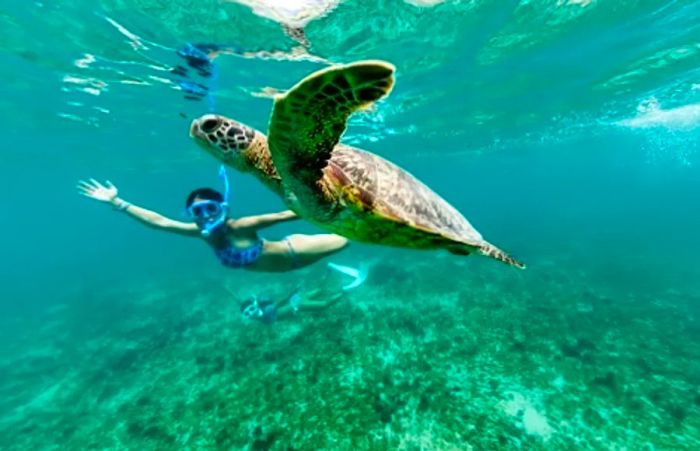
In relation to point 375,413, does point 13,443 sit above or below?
below

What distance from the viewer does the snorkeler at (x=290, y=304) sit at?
34.0 feet

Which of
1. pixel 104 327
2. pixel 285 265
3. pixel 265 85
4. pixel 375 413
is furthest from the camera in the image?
pixel 104 327

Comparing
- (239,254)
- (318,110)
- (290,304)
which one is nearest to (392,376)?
(239,254)

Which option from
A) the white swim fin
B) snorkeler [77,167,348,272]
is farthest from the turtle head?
the white swim fin

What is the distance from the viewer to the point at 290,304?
1289 centimetres

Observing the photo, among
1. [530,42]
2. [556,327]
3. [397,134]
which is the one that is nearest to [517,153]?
[397,134]

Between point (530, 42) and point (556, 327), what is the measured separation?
10.3 m

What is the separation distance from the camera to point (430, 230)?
351cm

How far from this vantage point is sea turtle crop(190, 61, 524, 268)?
204cm

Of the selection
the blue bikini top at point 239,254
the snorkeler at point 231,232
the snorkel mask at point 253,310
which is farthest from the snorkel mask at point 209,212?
the snorkel mask at point 253,310

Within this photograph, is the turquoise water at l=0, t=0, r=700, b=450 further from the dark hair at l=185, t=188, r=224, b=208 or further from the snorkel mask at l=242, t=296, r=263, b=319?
the dark hair at l=185, t=188, r=224, b=208

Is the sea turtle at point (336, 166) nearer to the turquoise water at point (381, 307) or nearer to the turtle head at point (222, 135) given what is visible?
the turtle head at point (222, 135)

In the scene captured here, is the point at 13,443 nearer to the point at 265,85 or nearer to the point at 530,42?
the point at 265,85

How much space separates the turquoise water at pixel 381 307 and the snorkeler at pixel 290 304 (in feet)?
2.46
